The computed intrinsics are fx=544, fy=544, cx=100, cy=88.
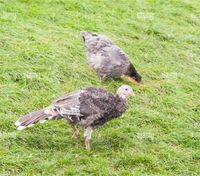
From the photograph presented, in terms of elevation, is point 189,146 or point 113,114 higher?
point 113,114

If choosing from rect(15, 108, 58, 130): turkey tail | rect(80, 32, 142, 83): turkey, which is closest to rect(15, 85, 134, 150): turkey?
rect(15, 108, 58, 130): turkey tail

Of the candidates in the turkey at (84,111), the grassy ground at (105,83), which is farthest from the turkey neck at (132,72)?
the turkey at (84,111)

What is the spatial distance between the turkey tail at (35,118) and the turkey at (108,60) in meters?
2.50

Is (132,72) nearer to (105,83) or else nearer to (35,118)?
(105,83)

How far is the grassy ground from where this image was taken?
22.5ft

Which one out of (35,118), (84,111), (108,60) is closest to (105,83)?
(108,60)

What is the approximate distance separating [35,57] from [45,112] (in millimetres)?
2740

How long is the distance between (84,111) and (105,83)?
2374mm

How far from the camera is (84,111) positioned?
22.3 ft

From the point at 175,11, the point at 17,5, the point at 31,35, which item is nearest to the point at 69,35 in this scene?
the point at 31,35

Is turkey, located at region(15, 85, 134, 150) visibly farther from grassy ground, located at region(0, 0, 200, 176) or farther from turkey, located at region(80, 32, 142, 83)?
turkey, located at region(80, 32, 142, 83)

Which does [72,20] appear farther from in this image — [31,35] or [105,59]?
[105,59]

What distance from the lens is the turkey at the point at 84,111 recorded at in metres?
6.69

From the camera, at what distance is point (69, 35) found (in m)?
10.5
